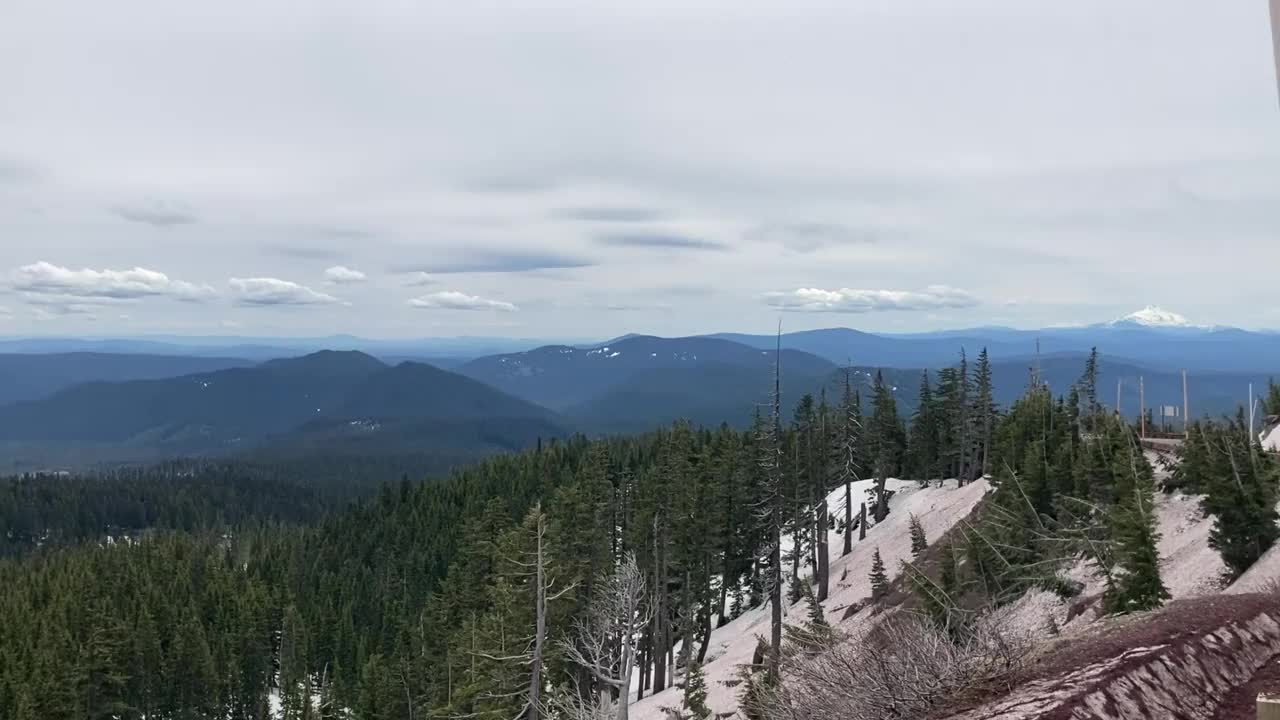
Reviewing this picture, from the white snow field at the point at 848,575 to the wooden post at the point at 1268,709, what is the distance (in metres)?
34.9

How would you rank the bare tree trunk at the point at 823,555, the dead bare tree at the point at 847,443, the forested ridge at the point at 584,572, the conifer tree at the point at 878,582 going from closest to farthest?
the forested ridge at the point at 584,572 → the conifer tree at the point at 878,582 → the bare tree trunk at the point at 823,555 → the dead bare tree at the point at 847,443

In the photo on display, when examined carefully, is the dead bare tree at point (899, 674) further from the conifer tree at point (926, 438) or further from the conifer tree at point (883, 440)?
the conifer tree at point (926, 438)

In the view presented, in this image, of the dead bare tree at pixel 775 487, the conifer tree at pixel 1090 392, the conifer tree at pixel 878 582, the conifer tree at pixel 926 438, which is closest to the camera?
the dead bare tree at pixel 775 487

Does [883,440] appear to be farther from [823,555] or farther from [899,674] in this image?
[899,674]

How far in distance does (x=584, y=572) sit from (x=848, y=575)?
2038cm

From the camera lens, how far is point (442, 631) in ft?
173

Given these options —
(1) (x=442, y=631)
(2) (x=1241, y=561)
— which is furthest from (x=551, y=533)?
(2) (x=1241, y=561)

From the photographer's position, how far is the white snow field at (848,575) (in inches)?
1650

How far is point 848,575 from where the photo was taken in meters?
53.7

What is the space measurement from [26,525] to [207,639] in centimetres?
14188

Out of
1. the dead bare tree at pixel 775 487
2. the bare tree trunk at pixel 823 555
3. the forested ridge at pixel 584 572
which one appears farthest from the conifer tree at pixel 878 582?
the bare tree trunk at pixel 823 555

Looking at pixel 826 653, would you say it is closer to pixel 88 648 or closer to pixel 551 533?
pixel 551 533

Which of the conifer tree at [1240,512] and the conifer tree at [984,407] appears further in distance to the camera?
the conifer tree at [984,407]

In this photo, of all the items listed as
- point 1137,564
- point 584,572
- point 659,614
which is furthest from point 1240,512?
point 659,614
